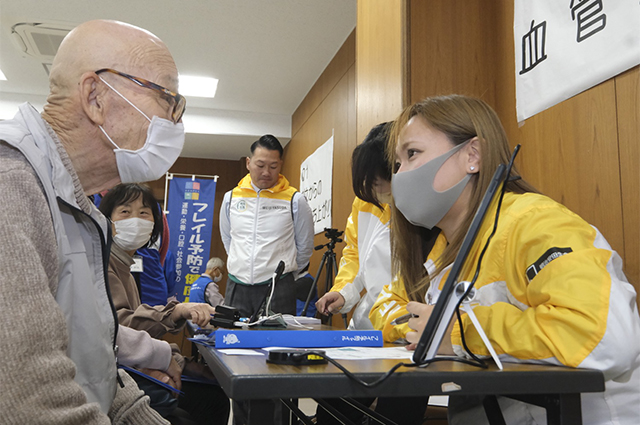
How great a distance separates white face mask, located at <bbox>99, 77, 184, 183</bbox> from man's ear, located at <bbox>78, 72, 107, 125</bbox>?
0.02 meters

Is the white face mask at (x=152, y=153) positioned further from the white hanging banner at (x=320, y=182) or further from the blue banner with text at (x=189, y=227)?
the blue banner with text at (x=189, y=227)

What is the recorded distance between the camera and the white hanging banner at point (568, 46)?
138cm

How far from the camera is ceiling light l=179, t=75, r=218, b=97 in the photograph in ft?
18.6

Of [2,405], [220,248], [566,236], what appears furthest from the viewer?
[220,248]

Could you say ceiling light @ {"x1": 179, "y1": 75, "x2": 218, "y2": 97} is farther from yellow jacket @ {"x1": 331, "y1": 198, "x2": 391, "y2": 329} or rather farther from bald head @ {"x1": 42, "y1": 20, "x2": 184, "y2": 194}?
bald head @ {"x1": 42, "y1": 20, "x2": 184, "y2": 194}

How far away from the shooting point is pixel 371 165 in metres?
2.05

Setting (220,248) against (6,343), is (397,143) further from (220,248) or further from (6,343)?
(220,248)

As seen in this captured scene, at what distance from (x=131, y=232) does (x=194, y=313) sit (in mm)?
709

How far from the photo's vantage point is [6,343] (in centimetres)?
63

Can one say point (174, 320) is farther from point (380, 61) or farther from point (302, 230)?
point (302, 230)

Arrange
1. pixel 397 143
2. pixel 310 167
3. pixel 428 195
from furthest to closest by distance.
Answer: pixel 310 167
pixel 397 143
pixel 428 195

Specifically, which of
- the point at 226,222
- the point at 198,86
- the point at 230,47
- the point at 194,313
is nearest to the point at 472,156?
the point at 194,313

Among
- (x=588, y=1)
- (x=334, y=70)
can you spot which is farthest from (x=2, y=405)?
(x=334, y=70)

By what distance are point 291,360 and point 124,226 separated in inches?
70.3
